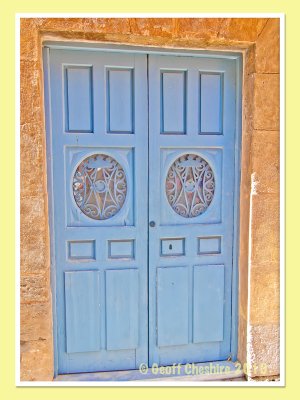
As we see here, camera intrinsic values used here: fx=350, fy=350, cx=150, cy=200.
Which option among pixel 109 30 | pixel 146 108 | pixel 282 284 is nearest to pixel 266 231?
pixel 282 284

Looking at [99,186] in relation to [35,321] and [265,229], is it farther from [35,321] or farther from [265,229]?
[265,229]

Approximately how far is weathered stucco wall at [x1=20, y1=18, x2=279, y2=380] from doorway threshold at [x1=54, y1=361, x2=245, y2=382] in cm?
14

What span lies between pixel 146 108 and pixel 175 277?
135 cm

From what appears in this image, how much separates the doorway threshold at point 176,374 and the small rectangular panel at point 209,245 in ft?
3.05

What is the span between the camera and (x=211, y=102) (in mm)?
2748

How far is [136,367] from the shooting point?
111 inches

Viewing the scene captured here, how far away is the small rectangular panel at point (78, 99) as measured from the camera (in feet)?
8.47

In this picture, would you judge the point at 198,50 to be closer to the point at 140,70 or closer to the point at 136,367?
the point at 140,70

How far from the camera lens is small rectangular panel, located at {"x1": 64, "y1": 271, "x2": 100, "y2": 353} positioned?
2693mm

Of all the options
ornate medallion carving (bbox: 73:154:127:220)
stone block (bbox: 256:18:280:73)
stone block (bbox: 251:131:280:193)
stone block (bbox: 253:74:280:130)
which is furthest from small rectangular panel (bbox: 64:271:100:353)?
stone block (bbox: 256:18:280:73)

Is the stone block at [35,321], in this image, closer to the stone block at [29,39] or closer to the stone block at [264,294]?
the stone block at [264,294]

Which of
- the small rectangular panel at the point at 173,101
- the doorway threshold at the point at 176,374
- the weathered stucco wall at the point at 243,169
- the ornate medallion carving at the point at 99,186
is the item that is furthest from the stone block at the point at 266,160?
the doorway threshold at the point at 176,374

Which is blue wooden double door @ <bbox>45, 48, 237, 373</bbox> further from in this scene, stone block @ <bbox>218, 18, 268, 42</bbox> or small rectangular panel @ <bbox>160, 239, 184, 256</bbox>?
stone block @ <bbox>218, 18, 268, 42</bbox>

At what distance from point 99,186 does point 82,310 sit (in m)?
0.97
